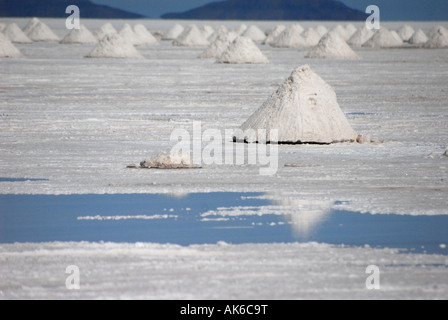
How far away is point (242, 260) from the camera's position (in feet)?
18.4

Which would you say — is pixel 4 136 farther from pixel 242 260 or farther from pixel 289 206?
pixel 242 260

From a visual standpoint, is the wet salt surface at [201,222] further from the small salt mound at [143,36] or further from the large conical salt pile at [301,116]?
the small salt mound at [143,36]

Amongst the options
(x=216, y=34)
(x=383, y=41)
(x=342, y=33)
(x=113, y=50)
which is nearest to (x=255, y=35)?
(x=342, y=33)

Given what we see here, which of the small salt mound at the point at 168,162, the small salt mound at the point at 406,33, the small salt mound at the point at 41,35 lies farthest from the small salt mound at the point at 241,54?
the small salt mound at the point at 406,33

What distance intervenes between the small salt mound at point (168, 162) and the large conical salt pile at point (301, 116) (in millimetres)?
1883

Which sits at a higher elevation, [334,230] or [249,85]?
[249,85]

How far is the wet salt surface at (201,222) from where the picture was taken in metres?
6.24

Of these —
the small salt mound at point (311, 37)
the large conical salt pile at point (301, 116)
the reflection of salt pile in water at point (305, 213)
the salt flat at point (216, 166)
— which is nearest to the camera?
the reflection of salt pile in water at point (305, 213)

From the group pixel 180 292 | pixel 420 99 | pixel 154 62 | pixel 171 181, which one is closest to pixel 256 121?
pixel 171 181

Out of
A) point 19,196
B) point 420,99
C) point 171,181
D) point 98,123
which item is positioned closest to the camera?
point 19,196

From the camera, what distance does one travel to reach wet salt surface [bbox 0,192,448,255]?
6238mm

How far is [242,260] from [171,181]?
10.2 feet

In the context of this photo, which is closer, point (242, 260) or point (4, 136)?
point (242, 260)

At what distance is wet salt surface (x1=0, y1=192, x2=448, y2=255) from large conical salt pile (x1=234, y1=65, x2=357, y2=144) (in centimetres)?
335
